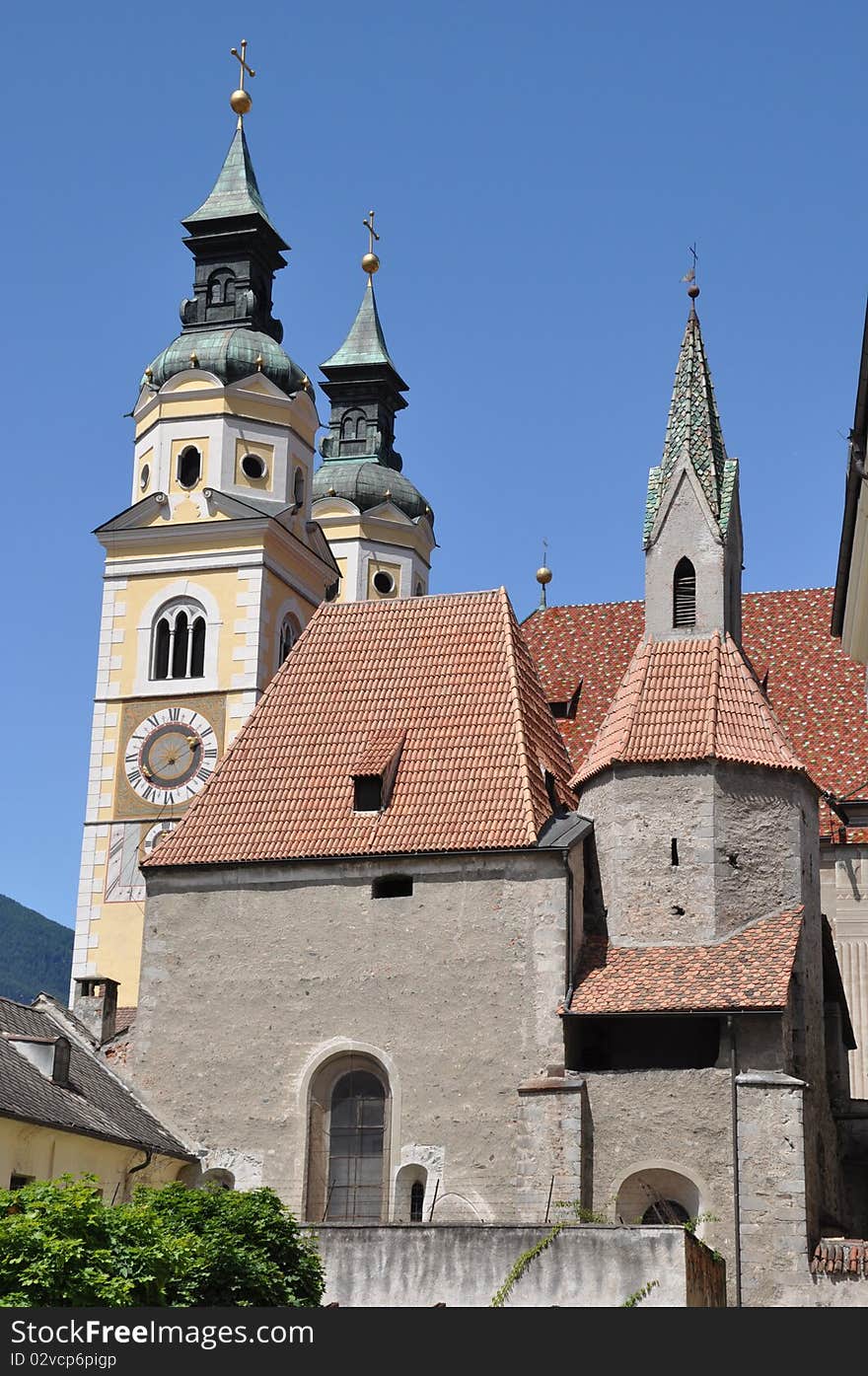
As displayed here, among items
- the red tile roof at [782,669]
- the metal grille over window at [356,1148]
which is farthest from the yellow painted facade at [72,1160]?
the red tile roof at [782,669]

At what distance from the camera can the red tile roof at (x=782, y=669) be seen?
132ft

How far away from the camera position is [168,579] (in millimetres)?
53312

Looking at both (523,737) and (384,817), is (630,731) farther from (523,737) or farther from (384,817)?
(384,817)

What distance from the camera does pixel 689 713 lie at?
1412 inches

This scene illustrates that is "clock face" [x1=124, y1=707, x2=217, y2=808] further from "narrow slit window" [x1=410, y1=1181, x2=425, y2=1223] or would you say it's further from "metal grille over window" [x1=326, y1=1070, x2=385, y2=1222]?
"narrow slit window" [x1=410, y1=1181, x2=425, y2=1223]

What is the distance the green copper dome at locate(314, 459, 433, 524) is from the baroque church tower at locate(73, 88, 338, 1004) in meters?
9.70

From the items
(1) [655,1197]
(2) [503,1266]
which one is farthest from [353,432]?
(2) [503,1266]

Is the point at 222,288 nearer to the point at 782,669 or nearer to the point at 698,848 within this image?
the point at 782,669

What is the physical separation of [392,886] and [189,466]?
73.7 feet

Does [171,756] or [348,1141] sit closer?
[348,1141]

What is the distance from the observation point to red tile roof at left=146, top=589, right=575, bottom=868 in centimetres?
3503

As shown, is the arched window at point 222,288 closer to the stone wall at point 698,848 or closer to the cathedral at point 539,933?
the cathedral at point 539,933

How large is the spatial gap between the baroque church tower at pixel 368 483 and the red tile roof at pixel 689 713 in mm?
27229

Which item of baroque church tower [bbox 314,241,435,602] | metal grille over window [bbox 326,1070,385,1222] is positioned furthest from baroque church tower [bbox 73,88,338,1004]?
metal grille over window [bbox 326,1070,385,1222]
